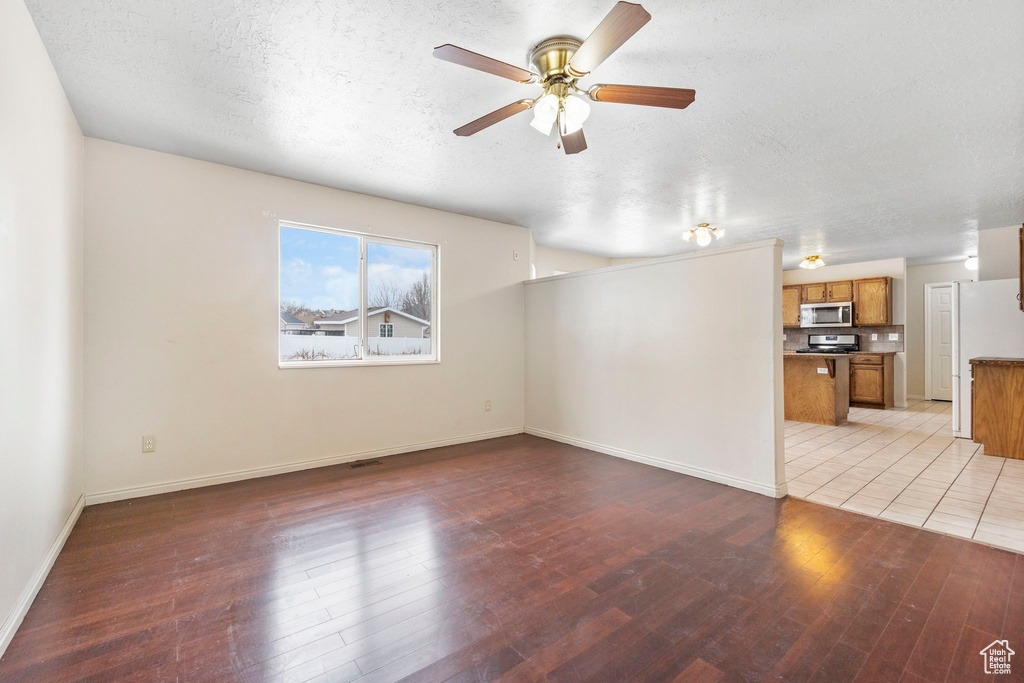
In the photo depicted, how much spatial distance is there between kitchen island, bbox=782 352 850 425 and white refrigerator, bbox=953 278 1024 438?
3.51 feet

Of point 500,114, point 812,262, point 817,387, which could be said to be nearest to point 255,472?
point 500,114

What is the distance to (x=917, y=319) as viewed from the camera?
7.86 m

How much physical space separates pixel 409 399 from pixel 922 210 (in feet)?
18.8

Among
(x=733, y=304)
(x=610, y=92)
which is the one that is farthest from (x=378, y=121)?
(x=733, y=304)

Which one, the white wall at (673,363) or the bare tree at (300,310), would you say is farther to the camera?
the bare tree at (300,310)

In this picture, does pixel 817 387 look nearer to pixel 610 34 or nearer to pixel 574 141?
pixel 574 141

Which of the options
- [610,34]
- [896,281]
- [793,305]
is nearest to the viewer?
[610,34]

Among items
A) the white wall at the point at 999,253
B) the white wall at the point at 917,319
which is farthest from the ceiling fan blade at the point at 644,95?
the white wall at the point at 917,319

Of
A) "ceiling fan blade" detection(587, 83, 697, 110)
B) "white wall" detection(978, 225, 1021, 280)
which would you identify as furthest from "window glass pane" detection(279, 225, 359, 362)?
"white wall" detection(978, 225, 1021, 280)

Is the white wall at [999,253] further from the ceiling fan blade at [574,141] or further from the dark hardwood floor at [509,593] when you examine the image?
the ceiling fan blade at [574,141]

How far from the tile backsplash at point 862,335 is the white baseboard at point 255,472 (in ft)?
22.7

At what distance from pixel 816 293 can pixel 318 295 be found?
841cm

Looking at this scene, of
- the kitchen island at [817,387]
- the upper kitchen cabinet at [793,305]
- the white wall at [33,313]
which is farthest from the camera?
the upper kitchen cabinet at [793,305]

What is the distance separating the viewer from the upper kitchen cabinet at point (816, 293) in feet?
26.3
